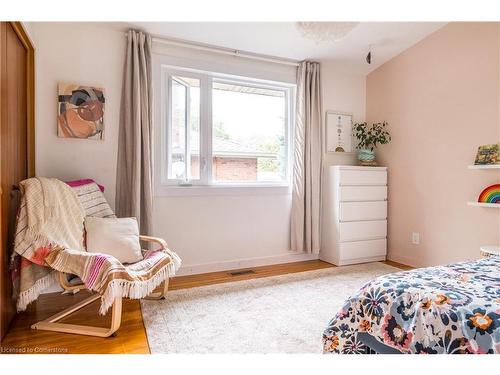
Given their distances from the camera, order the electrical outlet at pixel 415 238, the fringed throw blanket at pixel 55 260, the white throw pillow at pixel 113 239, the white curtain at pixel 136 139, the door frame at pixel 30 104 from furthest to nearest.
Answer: the electrical outlet at pixel 415 238, the white curtain at pixel 136 139, the door frame at pixel 30 104, the white throw pillow at pixel 113 239, the fringed throw blanket at pixel 55 260

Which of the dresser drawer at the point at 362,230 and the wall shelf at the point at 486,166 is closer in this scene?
the wall shelf at the point at 486,166

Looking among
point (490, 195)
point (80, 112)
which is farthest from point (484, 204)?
point (80, 112)

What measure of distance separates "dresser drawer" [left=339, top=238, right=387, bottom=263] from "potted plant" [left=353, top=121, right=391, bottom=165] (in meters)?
0.96

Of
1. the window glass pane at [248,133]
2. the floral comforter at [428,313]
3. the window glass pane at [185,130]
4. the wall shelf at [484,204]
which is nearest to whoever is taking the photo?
the floral comforter at [428,313]

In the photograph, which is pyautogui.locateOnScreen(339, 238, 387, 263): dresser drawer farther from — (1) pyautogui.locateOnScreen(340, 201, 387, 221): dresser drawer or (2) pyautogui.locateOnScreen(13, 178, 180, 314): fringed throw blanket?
(2) pyautogui.locateOnScreen(13, 178, 180, 314): fringed throw blanket

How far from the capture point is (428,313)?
1145 mm

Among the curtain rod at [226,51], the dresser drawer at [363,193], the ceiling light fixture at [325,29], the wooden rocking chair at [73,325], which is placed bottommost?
the wooden rocking chair at [73,325]

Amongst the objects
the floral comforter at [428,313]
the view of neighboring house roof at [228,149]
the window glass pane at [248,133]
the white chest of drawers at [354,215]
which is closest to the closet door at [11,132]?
the view of neighboring house roof at [228,149]

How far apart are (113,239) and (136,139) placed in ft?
3.09

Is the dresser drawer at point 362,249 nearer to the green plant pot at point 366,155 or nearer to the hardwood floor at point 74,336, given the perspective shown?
the green plant pot at point 366,155

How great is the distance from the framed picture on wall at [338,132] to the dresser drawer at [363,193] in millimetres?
578

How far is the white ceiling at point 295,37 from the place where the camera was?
2.97 meters

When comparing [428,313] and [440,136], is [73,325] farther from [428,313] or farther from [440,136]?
[440,136]
